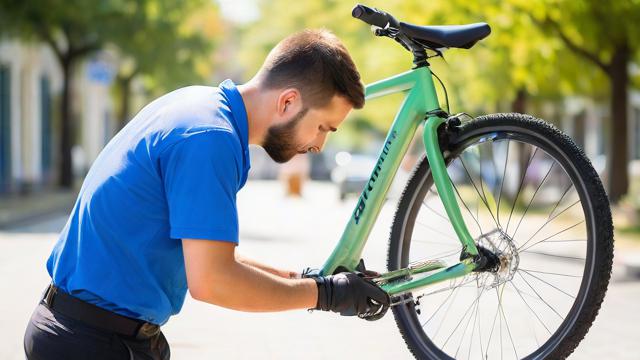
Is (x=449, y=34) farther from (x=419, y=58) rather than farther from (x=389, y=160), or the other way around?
(x=389, y=160)

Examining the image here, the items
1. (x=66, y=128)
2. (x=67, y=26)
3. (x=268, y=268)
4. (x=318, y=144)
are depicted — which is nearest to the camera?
(x=318, y=144)

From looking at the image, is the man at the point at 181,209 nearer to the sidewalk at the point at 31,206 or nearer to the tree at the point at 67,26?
the sidewalk at the point at 31,206

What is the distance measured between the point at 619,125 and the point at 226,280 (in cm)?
1716

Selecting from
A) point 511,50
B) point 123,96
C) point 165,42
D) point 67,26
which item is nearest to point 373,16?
point 511,50

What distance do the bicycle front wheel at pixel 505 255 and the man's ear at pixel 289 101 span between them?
811mm

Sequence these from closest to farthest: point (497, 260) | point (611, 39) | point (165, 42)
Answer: point (497, 260)
point (611, 39)
point (165, 42)

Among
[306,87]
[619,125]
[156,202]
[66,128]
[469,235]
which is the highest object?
[66,128]

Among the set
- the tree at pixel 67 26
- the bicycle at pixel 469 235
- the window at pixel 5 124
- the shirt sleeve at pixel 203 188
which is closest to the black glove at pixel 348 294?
the bicycle at pixel 469 235

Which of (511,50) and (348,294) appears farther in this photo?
(511,50)

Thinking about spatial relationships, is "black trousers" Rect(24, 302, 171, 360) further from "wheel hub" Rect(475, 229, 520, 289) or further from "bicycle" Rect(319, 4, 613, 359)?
"wheel hub" Rect(475, 229, 520, 289)

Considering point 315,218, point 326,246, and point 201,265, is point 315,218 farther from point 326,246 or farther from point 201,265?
point 201,265

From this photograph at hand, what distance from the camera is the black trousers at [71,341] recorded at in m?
2.93

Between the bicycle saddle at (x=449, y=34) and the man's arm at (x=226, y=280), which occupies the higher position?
the bicycle saddle at (x=449, y=34)

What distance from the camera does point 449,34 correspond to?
3533 millimetres
